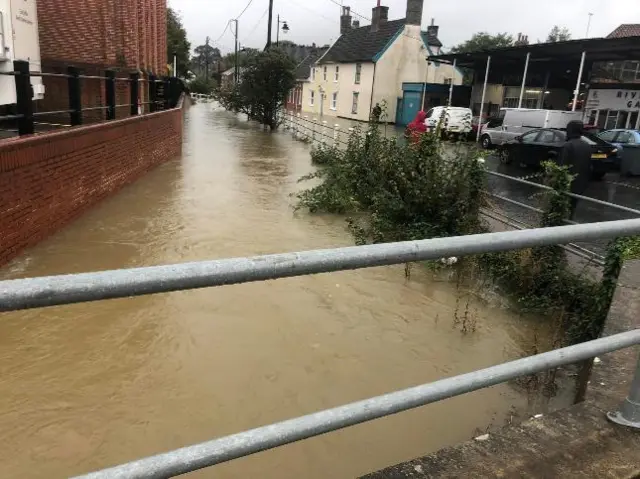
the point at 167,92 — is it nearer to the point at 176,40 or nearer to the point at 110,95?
the point at 110,95

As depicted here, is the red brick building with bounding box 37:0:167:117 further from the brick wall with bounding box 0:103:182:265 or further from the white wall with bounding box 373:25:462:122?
the white wall with bounding box 373:25:462:122

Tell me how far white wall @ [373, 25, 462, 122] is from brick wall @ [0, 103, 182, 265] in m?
32.3

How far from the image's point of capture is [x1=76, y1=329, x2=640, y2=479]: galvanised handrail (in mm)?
1178

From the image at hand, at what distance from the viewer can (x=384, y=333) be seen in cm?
534

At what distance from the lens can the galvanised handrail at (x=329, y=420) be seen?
3.86 feet

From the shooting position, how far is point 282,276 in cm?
122

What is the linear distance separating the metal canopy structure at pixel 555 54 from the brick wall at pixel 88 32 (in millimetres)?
17086

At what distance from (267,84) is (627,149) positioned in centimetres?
1651

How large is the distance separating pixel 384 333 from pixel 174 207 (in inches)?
222

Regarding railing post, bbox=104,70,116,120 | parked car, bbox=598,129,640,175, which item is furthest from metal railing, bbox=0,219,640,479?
parked car, bbox=598,129,640,175

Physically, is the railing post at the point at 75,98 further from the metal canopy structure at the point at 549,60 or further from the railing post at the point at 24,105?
the metal canopy structure at the point at 549,60

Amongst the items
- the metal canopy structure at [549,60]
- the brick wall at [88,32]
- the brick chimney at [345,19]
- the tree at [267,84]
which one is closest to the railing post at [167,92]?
the brick wall at [88,32]

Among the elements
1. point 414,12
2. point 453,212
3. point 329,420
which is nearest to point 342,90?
point 414,12

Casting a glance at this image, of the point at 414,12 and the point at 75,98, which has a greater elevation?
the point at 414,12
